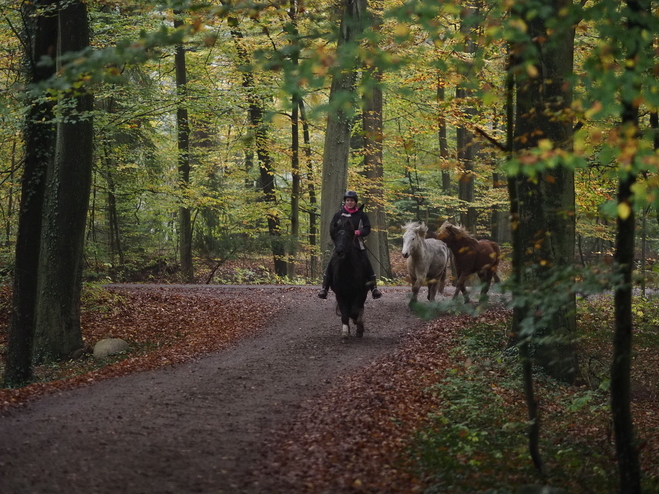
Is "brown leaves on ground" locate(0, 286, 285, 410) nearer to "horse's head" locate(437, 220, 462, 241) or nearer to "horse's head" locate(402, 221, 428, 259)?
"horse's head" locate(402, 221, 428, 259)

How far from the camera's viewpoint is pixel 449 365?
35.2 ft

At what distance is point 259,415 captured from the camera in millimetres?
8141

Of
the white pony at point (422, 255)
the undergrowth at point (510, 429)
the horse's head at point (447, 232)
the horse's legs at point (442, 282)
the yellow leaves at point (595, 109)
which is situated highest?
the yellow leaves at point (595, 109)

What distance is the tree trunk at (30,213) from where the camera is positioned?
991cm

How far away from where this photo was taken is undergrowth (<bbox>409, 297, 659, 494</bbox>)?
241 inches

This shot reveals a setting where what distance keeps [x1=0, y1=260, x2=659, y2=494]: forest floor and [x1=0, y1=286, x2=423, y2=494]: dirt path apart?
0.8 inches

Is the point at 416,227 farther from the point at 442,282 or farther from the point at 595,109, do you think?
the point at 595,109

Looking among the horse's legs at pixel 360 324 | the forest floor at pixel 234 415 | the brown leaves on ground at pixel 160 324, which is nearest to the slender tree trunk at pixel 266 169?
the brown leaves on ground at pixel 160 324

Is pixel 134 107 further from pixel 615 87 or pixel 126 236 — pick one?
pixel 615 87

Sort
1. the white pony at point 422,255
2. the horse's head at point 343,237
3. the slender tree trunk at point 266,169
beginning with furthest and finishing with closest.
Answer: the slender tree trunk at point 266,169, the white pony at point 422,255, the horse's head at point 343,237

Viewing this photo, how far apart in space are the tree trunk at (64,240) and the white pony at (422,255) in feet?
23.3

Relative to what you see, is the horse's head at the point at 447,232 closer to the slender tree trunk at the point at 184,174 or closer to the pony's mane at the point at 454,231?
the pony's mane at the point at 454,231

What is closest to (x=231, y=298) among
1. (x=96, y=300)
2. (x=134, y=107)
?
(x=96, y=300)

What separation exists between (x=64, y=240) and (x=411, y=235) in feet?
24.8
